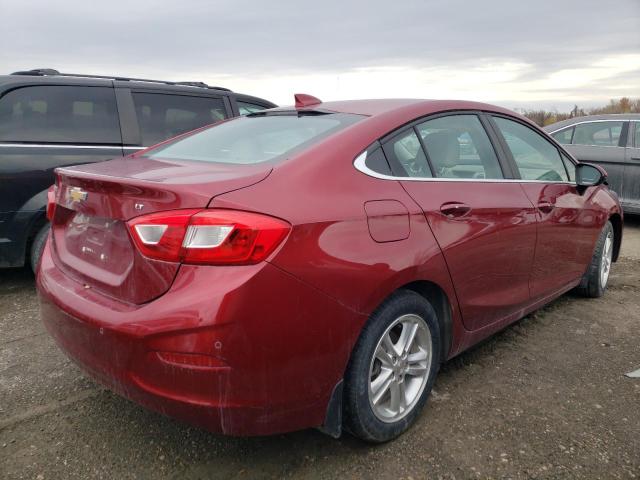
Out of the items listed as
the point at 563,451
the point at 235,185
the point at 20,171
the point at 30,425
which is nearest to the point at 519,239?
the point at 563,451

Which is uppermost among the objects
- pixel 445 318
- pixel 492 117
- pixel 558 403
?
pixel 492 117

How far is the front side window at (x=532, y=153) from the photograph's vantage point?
10.7 ft

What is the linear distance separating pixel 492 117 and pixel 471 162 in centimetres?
49

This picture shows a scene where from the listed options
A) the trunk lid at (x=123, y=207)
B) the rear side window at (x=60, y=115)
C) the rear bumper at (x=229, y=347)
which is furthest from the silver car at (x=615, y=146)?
the trunk lid at (x=123, y=207)

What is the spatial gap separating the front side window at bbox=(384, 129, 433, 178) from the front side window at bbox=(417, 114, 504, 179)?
0.07 meters

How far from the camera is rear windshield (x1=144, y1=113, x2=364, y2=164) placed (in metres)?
2.36

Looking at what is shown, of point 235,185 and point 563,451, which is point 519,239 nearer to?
point 563,451

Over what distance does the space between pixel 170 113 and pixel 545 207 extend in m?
3.66

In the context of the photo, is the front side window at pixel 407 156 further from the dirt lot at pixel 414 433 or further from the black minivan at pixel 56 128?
the black minivan at pixel 56 128

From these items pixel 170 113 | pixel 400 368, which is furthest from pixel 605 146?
pixel 400 368

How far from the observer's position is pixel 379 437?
229 cm

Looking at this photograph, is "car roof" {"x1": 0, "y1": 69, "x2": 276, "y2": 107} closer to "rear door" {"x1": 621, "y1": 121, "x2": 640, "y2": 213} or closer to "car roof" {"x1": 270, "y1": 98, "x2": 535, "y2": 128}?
"car roof" {"x1": 270, "y1": 98, "x2": 535, "y2": 128}

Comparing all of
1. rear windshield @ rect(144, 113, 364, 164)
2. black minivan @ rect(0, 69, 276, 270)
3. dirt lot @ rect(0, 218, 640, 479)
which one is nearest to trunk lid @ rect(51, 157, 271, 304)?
rear windshield @ rect(144, 113, 364, 164)

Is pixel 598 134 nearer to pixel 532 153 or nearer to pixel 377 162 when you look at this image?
pixel 532 153
